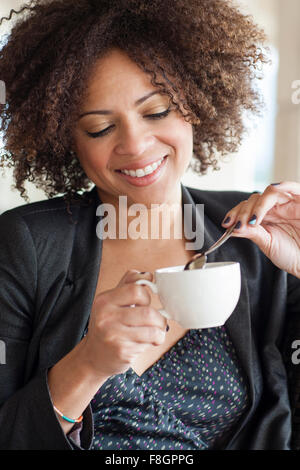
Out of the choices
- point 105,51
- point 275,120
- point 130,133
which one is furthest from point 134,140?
point 275,120

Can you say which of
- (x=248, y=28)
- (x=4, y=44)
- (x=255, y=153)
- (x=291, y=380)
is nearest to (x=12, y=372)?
(x=291, y=380)

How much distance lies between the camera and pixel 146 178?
4.33 feet

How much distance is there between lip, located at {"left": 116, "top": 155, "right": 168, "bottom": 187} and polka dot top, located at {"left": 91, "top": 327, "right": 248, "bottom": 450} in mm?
385

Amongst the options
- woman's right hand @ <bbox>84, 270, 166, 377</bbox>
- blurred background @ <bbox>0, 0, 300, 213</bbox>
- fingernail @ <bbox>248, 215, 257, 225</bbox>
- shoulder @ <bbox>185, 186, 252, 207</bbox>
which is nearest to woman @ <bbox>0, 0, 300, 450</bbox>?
fingernail @ <bbox>248, 215, 257, 225</bbox>

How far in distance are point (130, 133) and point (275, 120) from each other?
79.7 inches

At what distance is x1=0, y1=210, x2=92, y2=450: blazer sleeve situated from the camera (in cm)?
109

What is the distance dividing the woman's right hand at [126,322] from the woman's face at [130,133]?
424mm

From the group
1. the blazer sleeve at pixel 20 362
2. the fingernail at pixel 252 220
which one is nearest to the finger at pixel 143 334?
the blazer sleeve at pixel 20 362

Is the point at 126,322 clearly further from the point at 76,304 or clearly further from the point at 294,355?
the point at 294,355

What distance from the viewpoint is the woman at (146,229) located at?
4.20ft

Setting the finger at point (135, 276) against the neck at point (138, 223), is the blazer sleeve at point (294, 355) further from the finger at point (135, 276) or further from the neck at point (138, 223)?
the finger at point (135, 276)

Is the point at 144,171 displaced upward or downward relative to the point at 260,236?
upward

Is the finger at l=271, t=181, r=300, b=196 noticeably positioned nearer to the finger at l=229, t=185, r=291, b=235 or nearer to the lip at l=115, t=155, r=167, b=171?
the finger at l=229, t=185, r=291, b=235
